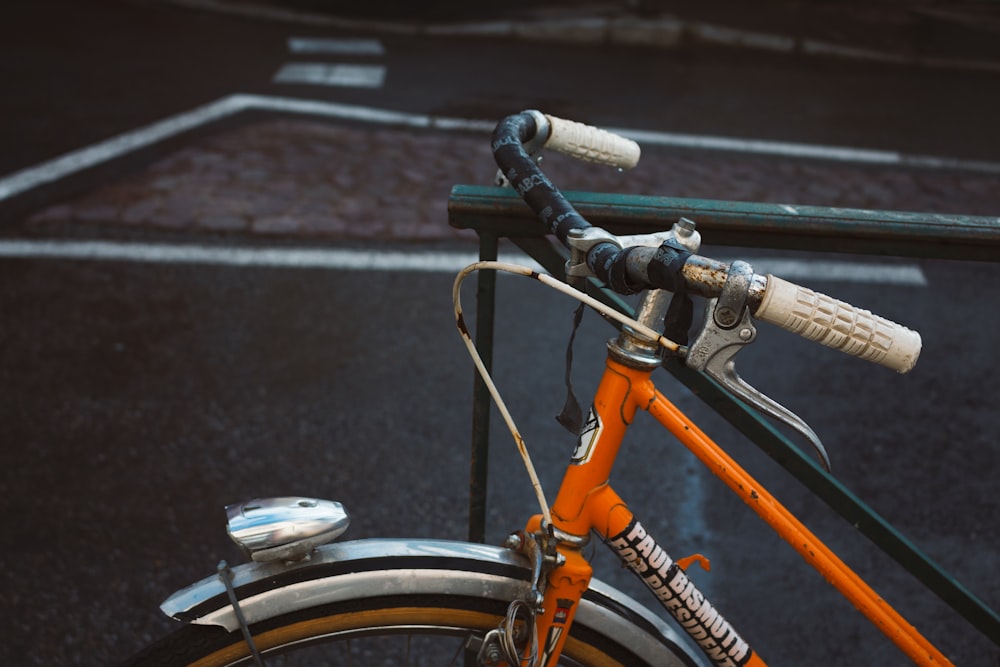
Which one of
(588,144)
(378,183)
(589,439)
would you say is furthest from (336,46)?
(589,439)

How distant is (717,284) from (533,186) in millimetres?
350

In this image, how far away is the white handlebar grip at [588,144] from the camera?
5.44 ft

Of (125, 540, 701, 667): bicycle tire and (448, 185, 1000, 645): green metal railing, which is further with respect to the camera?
(448, 185, 1000, 645): green metal railing

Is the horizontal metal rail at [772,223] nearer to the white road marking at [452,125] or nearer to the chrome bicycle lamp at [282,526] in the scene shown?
the chrome bicycle lamp at [282,526]

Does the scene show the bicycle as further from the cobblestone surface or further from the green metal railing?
the cobblestone surface

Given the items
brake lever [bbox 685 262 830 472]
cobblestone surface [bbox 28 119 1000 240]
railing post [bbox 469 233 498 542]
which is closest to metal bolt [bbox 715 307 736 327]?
brake lever [bbox 685 262 830 472]

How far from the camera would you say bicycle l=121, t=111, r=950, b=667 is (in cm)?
139

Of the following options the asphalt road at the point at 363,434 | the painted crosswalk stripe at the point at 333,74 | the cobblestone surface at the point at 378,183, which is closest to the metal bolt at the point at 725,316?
the asphalt road at the point at 363,434

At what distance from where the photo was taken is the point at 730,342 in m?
1.29

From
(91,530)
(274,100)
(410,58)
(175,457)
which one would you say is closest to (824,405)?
(175,457)

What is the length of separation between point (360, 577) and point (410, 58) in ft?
25.8

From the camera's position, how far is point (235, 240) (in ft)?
16.5

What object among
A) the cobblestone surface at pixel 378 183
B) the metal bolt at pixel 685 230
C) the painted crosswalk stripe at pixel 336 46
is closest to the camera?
the metal bolt at pixel 685 230

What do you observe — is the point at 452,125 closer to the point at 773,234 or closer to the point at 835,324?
the point at 773,234
